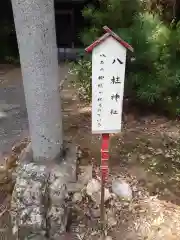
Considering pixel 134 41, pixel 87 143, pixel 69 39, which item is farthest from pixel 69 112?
pixel 69 39

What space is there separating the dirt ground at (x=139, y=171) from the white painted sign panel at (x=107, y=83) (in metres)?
1.04

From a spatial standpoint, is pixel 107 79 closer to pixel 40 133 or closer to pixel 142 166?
pixel 40 133

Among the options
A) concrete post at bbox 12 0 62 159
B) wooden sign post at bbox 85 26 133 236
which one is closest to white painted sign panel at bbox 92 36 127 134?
wooden sign post at bbox 85 26 133 236

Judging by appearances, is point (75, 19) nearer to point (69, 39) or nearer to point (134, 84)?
point (69, 39)

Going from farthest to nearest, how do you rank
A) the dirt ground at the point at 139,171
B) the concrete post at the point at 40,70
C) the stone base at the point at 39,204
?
the dirt ground at the point at 139,171 → the stone base at the point at 39,204 → the concrete post at the point at 40,70

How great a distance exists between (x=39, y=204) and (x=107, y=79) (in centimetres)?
128

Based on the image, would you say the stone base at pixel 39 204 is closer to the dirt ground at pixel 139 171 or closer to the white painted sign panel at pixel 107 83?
the dirt ground at pixel 139 171

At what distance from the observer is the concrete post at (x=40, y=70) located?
269 centimetres

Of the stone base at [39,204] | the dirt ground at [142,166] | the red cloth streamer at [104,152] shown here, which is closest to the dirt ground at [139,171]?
the dirt ground at [142,166]

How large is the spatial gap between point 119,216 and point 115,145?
4.39 ft

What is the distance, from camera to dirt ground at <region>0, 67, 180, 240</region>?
10.3 ft

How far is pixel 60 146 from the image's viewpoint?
11.0ft

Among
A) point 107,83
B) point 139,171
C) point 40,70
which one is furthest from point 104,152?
point 139,171

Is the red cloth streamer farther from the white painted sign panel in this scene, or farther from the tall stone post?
the tall stone post
